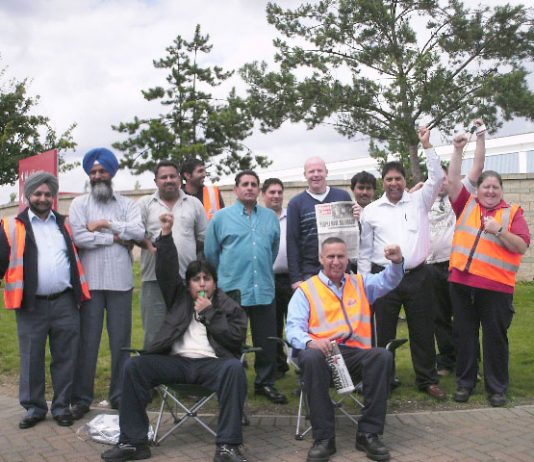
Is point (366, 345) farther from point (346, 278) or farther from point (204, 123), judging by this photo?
point (204, 123)

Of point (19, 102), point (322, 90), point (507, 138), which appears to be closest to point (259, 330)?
point (322, 90)

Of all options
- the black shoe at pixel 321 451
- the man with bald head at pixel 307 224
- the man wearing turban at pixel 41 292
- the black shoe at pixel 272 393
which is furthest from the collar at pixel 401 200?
the man wearing turban at pixel 41 292

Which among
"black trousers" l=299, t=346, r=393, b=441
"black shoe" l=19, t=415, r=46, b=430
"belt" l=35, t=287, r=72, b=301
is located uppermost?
"belt" l=35, t=287, r=72, b=301

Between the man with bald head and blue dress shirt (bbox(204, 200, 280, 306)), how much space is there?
0.20m

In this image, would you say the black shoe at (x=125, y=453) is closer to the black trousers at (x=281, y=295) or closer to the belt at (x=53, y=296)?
the belt at (x=53, y=296)

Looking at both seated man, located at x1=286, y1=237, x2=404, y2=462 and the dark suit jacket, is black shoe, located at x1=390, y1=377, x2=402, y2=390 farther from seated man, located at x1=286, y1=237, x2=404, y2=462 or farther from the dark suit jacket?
the dark suit jacket

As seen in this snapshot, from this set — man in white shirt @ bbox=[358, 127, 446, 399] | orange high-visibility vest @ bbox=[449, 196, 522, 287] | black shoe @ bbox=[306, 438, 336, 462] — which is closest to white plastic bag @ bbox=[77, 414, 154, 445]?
black shoe @ bbox=[306, 438, 336, 462]

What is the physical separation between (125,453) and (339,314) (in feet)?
5.81

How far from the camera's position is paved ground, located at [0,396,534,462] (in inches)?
175

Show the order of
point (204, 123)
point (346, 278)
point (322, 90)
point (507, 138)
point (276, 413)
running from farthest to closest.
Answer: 1. point (507, 138)
2. point (204, 123)
3. point (322, 90)
4. point (276, 413)
5. point (346, 278)

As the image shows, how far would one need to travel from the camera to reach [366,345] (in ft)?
16.0

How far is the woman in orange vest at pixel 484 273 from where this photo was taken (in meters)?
5.45

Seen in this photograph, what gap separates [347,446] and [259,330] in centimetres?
141

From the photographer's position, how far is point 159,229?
5.71m
